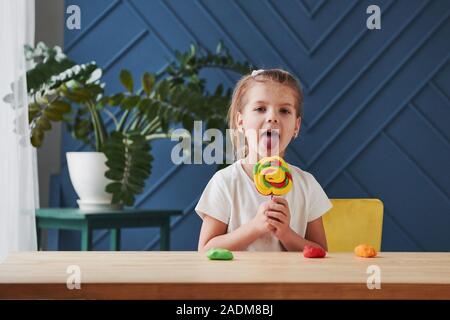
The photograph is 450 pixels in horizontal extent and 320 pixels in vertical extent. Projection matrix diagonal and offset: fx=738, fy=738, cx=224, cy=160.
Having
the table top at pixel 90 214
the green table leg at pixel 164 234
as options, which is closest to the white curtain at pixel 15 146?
the table top at pixel 90 214

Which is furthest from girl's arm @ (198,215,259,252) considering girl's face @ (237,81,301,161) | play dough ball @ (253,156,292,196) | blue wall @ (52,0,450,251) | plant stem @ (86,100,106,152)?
blue wall @ (52,0,450,251)

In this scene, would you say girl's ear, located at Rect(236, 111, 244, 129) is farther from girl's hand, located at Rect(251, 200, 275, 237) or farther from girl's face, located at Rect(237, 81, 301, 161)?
girl's hand, located at Rect(251, 200, 275, 237)

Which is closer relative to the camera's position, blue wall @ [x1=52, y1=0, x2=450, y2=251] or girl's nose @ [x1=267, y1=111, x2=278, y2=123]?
girl's nose @ [x1=267, y1=111, x2=278, y2=123]

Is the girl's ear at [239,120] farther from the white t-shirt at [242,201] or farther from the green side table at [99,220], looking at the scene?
the green side table at [99,220]

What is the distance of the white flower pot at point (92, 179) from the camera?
2.95 meters

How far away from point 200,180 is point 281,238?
6.01 ft

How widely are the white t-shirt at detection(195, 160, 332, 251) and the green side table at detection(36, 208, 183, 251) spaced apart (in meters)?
0.91

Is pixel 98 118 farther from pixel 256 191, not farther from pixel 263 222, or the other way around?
pixel 263 222

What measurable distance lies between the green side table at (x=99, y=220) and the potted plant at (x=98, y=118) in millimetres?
79

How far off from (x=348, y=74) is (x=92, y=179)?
54.9 inches

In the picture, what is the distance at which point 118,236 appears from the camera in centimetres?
307

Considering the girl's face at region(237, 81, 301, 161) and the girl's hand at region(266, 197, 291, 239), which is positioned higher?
the girl's face at region(237, 81, 301, 161)

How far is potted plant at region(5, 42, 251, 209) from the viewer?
2.86 m
